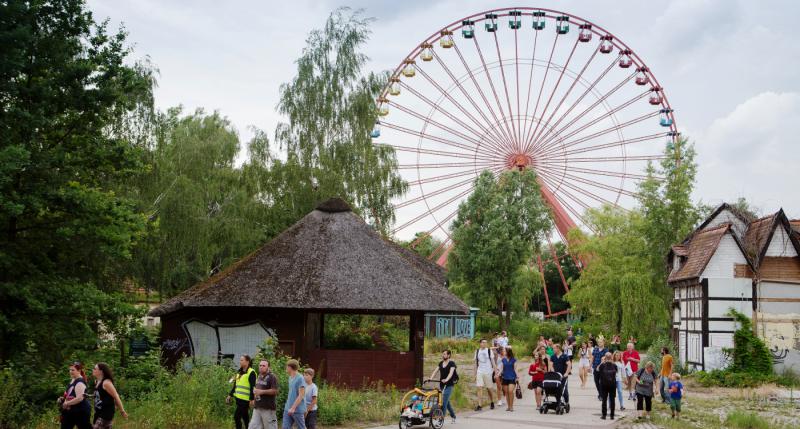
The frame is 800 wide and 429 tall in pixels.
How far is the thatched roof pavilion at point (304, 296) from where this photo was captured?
2066 centimetres

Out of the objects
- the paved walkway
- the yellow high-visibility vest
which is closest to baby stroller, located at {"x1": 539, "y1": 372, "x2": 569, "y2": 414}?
the paved walkway

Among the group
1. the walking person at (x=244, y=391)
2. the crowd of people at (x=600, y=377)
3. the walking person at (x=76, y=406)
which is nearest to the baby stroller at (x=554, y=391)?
the crowd of people at (x=600, y=377)

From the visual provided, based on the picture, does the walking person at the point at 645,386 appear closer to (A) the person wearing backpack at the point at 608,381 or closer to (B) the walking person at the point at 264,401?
(A) the person wearing backpack at the point at 608,381

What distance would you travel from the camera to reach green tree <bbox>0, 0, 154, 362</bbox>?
16906mm

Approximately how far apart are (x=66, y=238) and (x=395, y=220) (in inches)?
780

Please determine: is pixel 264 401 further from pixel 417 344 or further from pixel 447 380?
pixel 417 344

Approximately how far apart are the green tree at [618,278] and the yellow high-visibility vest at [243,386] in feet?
79.4

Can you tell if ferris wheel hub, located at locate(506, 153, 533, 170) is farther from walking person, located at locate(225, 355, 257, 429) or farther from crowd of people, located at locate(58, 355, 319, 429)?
walking person, located at locate(225, 355, 257, 429)

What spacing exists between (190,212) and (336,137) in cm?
838

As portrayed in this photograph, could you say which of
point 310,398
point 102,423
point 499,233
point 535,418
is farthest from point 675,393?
point 499,233

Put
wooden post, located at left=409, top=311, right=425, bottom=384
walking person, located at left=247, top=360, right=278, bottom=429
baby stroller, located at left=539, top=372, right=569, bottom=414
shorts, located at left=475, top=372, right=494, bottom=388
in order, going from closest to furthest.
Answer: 1. walking person, located at left=247, top=360, right=278, bottom=429
2. baby stroller, located at left=539, top=372, right=569, bottom=414
3. shorts, located at left=475, top=372, right=494, bottom=388
4. wooden post, located at left=409, top=311, right=425, bottom=384

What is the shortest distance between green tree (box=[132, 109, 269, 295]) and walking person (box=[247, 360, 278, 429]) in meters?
14.5

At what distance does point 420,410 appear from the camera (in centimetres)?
1480

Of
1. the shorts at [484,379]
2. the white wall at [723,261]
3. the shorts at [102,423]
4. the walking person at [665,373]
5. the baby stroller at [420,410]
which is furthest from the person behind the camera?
the white wall at [723,261]
